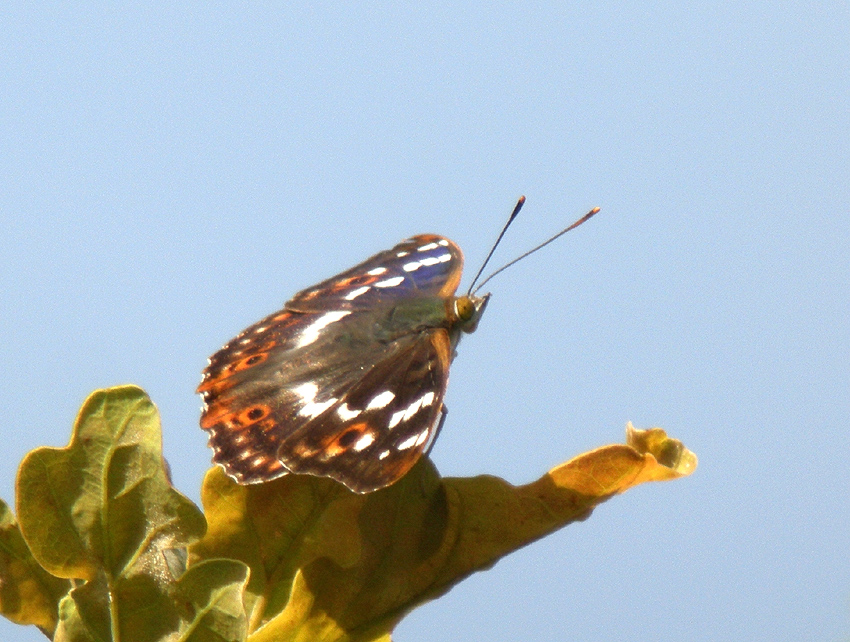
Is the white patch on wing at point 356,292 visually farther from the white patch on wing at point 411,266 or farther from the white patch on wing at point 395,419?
Result: the white patch on wing at point 395,419

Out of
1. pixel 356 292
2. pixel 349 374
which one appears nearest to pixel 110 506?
pixel 349 374

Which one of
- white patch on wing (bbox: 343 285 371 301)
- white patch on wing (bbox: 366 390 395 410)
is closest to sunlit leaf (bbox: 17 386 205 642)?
white patch on wing (bbox: 366 390 395 410)

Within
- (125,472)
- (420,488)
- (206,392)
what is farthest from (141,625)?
(206,392)

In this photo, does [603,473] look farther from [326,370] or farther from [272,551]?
[326,370]

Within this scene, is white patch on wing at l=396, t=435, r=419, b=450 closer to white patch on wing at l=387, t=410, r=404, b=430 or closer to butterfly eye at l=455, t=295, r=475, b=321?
white patch on wing at l=387, t=410, r=404, b=430

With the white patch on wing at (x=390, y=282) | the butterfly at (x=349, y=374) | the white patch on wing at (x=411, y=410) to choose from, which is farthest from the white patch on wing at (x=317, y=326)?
the white patch on wing at (x=411, y=410)

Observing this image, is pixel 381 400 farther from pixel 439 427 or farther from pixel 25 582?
pixel 25 582

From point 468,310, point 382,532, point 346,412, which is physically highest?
point 468,310

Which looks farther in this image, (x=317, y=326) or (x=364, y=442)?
(x=317, y=326)
